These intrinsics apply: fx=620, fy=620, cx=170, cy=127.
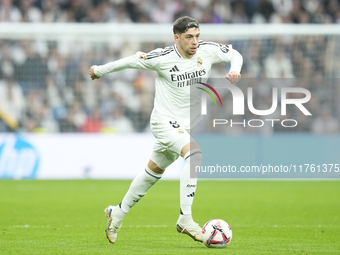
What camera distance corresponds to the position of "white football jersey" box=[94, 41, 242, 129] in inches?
269

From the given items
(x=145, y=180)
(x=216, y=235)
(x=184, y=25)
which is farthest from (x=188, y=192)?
(x=184, y=25)

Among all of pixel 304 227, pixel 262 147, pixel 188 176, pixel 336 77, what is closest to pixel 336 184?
pixel 262 147

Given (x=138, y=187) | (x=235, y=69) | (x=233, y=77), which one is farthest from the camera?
(x=138, y=187)

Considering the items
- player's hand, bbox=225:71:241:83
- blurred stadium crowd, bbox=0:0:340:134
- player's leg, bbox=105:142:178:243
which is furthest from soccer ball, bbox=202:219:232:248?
blurred stadium crowd, bbox=0:0:340:134

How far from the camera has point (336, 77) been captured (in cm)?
1644

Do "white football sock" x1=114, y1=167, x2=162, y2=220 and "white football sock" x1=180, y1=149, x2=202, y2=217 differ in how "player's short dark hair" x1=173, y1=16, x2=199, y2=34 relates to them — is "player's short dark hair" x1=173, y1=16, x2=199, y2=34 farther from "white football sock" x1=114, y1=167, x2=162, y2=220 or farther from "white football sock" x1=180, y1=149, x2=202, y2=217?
"white football sock" x1=114, y1=167, x2=162, y2=220

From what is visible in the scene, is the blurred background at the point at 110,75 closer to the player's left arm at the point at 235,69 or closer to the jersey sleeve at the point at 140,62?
the player's left arm at the point at 235,69

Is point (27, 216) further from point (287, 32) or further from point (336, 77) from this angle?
point (336, 77)

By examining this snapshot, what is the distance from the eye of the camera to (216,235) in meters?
6.38

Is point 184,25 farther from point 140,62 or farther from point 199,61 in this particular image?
point 140,62

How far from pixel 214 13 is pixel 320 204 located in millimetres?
10264

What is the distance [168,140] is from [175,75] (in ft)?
2.40

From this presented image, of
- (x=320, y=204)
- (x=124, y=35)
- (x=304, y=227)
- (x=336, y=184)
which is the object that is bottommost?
(x=336, y=184)

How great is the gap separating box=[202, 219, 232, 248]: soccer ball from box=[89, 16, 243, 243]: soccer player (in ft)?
0.53
